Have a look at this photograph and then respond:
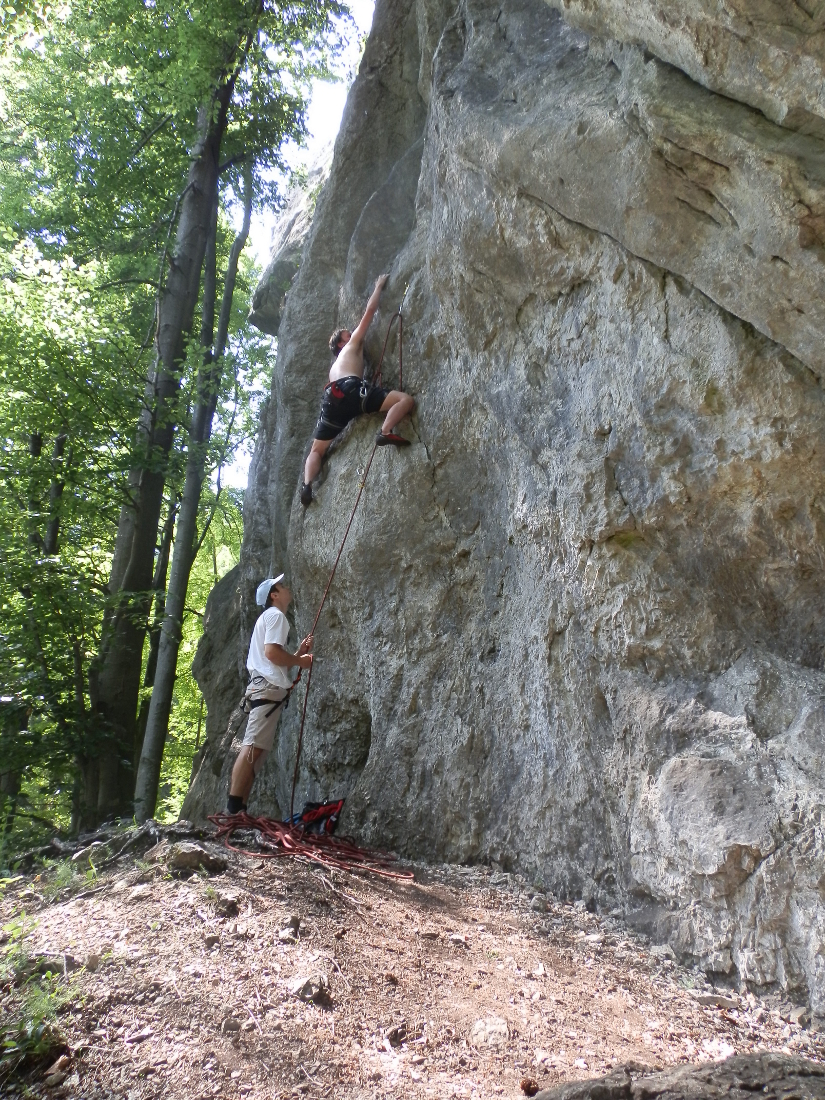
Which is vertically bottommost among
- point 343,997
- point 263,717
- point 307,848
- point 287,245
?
point 343,997

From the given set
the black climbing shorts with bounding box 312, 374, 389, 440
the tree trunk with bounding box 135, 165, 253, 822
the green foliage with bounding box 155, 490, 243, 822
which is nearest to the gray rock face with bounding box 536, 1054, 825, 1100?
the black climbing shorts with bounding box 312, 374, 389, 440

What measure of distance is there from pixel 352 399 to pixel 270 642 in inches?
84.9

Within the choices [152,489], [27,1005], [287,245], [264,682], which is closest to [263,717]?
[264,682]

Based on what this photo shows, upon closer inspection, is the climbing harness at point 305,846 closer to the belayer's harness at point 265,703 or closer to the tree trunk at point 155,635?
the belayer's harness at point 265,703

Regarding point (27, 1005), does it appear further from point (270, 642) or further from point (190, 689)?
point (190, 689)

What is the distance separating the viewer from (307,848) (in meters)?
4.51

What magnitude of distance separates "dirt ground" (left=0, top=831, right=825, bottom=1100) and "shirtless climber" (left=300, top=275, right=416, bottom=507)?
3.54 metres

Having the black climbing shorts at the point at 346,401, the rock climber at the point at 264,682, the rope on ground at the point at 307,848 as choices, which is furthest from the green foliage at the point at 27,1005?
the black climbing shorts at the point at 346,401

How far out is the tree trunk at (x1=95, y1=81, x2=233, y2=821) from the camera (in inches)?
365

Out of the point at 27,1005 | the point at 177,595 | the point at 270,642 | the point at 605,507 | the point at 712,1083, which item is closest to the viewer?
the point at 712,1083

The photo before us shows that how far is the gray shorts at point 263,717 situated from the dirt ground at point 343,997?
Result: 2.08 meters

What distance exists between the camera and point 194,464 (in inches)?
385

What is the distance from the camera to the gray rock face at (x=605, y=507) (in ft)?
11.0

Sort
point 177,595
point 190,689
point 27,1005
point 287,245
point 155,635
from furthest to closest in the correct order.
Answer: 1. point 190,689
2. point 287,245
3. point 155,635
4. point 177,595
5. point 27,1005
